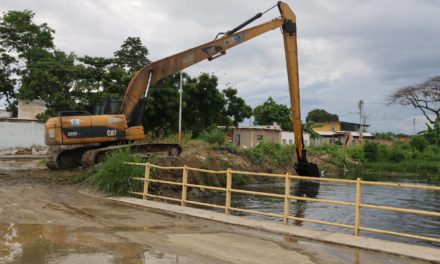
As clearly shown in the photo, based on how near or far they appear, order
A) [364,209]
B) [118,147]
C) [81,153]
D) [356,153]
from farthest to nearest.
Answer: [356,153] < [81,153] < [118,147] < [364,209]

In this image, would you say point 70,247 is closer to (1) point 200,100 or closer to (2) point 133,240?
(2) point 133,240

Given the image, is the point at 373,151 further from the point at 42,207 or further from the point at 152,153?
the point at 42,207

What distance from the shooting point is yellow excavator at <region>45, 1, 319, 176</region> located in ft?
60.5

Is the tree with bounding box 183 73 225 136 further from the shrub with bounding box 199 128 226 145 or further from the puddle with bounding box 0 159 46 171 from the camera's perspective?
the puddle with bounding box 0 159 46 171

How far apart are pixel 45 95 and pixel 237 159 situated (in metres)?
20.3

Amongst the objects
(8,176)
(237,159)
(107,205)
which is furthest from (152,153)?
(237,159)

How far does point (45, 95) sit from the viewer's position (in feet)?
135

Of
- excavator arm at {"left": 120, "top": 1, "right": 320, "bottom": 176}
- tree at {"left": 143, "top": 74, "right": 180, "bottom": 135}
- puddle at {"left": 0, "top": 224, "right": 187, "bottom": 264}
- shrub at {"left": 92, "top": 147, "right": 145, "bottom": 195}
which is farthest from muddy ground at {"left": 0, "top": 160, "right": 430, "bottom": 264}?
tree at {"left": 143, "top": 74, "right": 180, "bottom": 135}

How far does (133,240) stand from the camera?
844 centimetres

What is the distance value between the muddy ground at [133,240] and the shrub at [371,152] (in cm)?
3938

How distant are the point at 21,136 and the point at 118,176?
81.6ft

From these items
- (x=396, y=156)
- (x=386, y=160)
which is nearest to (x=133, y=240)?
(x=386, y=160)

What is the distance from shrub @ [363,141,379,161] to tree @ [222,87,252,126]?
12562 millimetres

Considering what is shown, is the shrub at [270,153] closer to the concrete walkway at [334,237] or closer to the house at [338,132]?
the concrete walkway at [334,237]
